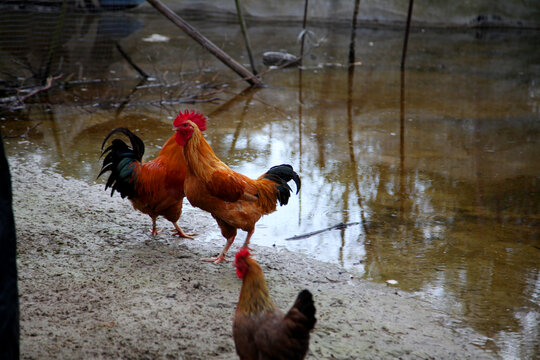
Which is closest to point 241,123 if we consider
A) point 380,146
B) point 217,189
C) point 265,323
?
point 380,146

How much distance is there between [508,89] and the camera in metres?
10.2

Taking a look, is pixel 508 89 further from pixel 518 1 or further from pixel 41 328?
pixel 518 1

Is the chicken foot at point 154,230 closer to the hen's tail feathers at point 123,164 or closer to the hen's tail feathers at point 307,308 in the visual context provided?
the hen's tail feathers at point 123,164

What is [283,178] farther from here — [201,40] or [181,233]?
[201,40]

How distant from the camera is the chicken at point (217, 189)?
3.96 m

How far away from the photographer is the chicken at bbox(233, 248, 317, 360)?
7.79 feet

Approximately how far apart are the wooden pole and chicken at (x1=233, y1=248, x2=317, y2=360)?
743cm

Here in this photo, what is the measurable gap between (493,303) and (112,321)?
259 centimetres

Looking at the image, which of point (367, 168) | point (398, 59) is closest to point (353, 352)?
point (367, 168)

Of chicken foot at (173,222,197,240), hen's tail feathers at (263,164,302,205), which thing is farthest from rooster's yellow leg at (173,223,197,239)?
hen's tail feathers at (263,164,302,205)

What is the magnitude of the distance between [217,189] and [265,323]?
63.8 inches

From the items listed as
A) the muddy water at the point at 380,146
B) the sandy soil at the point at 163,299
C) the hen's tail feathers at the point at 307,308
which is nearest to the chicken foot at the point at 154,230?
the sandy soil at the point at 163,299

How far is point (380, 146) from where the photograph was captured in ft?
22.7

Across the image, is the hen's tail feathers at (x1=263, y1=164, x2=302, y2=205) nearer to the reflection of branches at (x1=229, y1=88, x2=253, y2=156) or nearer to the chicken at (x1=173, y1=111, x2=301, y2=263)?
the chicken at (x1=173, y1=111, x2=301, y2=263)
